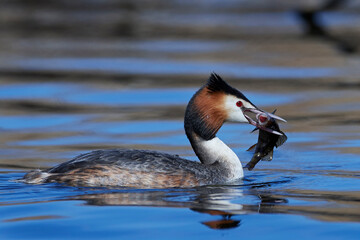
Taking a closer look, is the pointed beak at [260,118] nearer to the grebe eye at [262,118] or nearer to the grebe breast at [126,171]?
the grebe eye at [262,118]

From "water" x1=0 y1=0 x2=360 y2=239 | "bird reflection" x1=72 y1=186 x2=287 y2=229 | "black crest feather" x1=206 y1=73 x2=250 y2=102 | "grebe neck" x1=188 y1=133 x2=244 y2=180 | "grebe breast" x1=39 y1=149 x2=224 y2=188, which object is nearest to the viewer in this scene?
"water" x1=0 y1=0 x2=360 y2=239

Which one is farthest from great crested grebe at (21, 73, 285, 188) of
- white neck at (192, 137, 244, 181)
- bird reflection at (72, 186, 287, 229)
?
bird reflection at (72, 186, 287, 229)

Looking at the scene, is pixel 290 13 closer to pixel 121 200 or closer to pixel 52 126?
pixel 52 126

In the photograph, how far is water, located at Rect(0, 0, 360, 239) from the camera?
6.76 m

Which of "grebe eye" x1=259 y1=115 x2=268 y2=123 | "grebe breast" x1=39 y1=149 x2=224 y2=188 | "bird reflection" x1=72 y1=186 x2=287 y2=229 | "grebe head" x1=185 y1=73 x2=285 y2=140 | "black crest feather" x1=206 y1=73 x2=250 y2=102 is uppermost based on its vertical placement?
"black crest feather" x1=206 y1=73 x2=250 y2=102

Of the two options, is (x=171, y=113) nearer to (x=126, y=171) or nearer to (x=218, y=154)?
(x=218, y=154)

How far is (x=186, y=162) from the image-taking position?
27.0 feet

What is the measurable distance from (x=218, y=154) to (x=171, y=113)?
14.4ft

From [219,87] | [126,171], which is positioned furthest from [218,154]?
[126,171]

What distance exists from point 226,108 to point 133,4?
22303 mm

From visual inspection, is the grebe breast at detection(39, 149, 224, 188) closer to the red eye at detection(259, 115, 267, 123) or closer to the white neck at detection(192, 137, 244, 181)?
the white neck at detection(192, 137, 244, 181)

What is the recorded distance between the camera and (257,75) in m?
→ 16.6

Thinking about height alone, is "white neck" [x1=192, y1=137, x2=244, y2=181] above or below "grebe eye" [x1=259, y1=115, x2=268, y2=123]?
below

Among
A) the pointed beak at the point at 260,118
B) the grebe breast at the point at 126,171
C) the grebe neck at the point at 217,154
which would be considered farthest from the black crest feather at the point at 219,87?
the grebe breast at the point at 126,171
